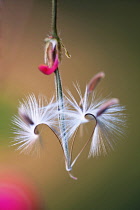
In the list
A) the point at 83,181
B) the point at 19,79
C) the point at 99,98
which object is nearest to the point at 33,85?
the point at 19,79

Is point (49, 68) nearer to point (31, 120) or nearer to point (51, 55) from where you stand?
point (51, 55)

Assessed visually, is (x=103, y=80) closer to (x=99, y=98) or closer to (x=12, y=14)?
(x=99, y=98)

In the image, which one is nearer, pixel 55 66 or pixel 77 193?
pixel 55 66

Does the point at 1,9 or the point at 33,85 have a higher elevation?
the point at 1,9

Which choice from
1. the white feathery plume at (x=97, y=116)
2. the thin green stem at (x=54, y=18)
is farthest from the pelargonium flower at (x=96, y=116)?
the thin green stem at (x=54, y=18)

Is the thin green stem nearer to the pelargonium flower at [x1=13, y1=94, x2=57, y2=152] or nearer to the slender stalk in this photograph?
the slender stalk

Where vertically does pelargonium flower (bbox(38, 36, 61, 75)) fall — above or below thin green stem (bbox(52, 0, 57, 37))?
below

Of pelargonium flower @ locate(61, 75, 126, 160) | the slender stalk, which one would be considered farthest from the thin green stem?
pelargonium flower @ locate(61, 75, 126, 160)

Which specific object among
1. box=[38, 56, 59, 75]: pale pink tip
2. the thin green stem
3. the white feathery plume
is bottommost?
the white feathery plume
